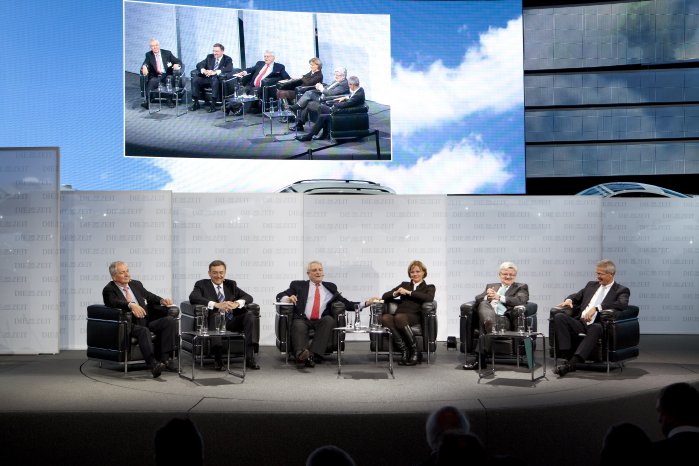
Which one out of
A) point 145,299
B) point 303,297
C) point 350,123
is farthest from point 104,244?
point 350,123

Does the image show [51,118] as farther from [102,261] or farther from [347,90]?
[347,90]

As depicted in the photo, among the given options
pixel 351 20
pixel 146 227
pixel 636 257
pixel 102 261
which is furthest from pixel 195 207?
pixel 636 257

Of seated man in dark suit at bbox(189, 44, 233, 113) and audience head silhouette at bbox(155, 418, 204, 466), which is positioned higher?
seated man in dark suit at bbox(189, 44, 233, 113)

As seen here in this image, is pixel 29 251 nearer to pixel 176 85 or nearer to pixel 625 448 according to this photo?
pixel 176 85

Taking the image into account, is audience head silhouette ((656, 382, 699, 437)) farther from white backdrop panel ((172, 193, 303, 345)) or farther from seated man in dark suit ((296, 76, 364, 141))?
seated man in dark suit ((296, 76, 364, 141))

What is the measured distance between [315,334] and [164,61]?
573cm

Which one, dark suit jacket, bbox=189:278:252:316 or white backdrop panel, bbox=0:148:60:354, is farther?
white backdrop panel, bbox=0:148:60:354

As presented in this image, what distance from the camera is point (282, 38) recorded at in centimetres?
1180

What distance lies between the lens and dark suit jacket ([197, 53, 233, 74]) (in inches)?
460

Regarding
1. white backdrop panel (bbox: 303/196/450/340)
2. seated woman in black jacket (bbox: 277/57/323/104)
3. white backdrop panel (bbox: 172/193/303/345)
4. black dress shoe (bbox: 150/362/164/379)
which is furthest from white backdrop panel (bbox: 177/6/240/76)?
black dress shoe (bbox: 150/362/164/379)

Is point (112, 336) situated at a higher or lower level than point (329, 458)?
lower

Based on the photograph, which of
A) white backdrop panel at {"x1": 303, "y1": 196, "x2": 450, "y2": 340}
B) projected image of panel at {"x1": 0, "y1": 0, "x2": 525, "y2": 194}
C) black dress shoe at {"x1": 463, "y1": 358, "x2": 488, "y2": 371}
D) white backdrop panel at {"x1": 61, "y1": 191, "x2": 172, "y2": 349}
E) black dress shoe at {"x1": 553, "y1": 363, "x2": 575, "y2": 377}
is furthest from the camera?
projected image of panel at {"x1": 0, "y1": 0, "x2": 525, "y2": 194}

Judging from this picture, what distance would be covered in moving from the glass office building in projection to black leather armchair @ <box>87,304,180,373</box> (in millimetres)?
8194

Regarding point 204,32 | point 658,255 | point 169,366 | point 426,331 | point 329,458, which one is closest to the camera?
point 329,458
